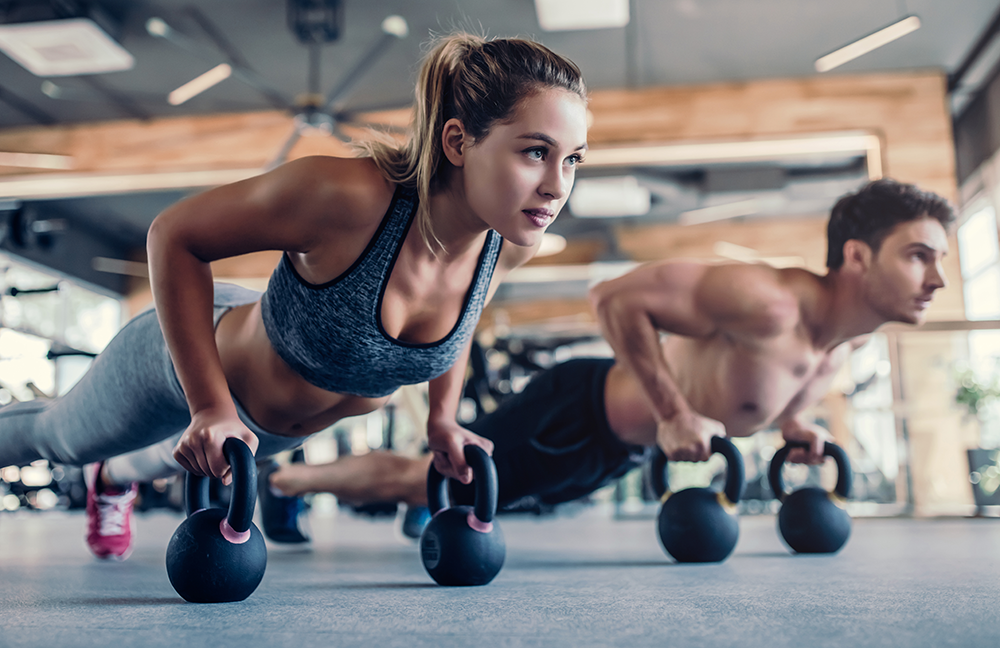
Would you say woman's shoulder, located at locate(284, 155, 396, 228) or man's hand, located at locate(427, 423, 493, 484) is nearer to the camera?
woman's shoulder, located at locate(284, 155, 396, 228)

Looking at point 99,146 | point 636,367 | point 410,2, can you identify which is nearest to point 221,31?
point 410,2

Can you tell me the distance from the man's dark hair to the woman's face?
97 centimetres

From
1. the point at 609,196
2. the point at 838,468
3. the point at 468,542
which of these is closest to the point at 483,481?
the point at 468,542

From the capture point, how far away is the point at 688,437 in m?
1.54

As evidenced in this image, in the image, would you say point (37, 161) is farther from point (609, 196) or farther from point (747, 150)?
point (747, 150)

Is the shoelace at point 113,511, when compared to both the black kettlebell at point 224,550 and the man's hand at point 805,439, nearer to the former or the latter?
the black kettlebell at point 224,550

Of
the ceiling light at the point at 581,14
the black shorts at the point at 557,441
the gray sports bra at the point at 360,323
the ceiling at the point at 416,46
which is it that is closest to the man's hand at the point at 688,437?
the black shorts at the point at 557,441

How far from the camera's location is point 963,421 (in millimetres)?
3234

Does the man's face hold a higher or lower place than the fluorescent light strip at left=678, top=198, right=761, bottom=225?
lower

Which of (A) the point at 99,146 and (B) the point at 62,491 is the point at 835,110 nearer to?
(A) the point at 99,146

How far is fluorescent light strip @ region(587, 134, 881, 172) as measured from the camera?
4.67m

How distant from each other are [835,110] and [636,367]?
12.5 feet

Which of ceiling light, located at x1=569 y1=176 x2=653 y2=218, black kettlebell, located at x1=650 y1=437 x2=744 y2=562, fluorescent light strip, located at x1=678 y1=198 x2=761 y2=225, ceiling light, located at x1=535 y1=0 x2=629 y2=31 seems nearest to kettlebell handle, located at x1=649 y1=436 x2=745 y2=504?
black kettlebell, located at x1=650 y1=437 x2=744 y2=562

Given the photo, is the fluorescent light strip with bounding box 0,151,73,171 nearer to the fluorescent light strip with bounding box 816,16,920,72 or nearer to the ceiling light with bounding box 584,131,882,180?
the ceiling light with bounding box 584,131,882,180
